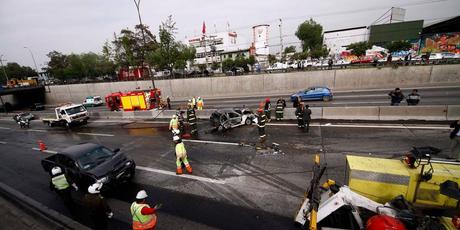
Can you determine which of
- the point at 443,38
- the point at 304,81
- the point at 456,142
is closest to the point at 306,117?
the point at 456,142

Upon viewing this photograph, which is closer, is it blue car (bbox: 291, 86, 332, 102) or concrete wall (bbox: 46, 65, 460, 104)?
blue car (bbox: 291, 86, 332, 102)

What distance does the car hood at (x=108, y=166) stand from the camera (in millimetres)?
7410

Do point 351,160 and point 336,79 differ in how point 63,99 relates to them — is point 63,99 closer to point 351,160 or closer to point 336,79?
point 336,79

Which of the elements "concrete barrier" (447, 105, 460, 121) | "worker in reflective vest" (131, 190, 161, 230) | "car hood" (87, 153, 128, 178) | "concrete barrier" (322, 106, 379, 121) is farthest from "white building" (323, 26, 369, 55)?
"worker in reflective vest" (131, 190, 161, 230)

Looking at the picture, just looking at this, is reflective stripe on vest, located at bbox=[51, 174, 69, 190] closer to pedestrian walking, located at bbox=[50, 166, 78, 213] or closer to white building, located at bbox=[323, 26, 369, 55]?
pedestrian walking, located at bbox=[50, 166, 78, 213]

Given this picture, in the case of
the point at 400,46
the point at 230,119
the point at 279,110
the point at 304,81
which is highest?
the point at 400,46

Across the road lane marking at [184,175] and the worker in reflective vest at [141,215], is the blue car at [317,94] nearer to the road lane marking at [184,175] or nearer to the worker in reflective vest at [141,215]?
the road lane marking at [184,175]

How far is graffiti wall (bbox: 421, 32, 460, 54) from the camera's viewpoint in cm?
4456

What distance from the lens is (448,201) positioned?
14.4 feet

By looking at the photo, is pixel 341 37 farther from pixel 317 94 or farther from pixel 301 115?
pixel 301 115

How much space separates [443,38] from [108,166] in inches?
2589

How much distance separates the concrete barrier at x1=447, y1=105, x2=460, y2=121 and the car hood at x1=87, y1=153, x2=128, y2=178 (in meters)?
15.7

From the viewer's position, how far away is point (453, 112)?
11219 mm

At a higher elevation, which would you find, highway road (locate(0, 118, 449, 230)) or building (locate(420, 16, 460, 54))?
building (locate(420, 16, 460, 54))
